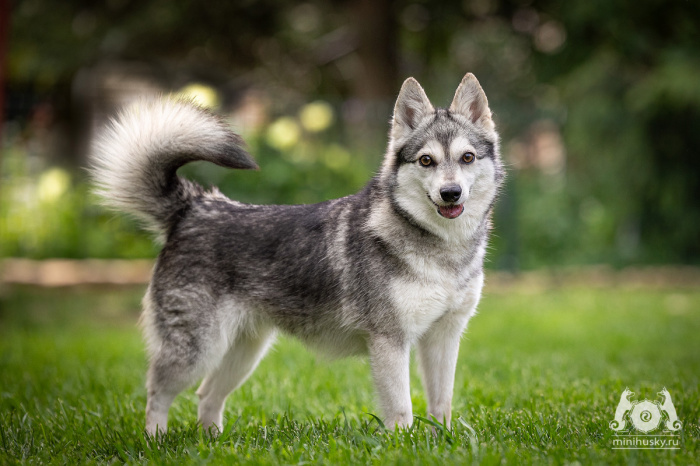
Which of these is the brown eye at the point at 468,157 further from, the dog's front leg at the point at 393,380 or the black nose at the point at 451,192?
the dog's front leg at the point at 393,380

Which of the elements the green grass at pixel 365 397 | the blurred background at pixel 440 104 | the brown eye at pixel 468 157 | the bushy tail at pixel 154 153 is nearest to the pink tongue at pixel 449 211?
the brown eye at pixel 468 157

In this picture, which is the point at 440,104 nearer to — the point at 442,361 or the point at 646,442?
the point at 442,361

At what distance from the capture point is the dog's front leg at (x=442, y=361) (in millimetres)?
3920

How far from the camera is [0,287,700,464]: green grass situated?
3352 mm

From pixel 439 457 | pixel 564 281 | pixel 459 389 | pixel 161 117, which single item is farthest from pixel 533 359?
pixel 564 281

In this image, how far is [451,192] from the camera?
3523mm

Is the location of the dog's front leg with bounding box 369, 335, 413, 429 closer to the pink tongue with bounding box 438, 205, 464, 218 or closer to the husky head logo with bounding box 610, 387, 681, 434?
the pink tongue with bounding box 438, 205, 464, 218

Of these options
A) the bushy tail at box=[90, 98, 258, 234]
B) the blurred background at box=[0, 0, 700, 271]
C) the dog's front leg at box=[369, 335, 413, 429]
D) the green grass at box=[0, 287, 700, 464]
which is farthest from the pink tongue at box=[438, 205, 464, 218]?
the blurred background at box=[0, 0, 700, 271]

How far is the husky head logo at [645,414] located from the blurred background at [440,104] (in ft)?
20.8

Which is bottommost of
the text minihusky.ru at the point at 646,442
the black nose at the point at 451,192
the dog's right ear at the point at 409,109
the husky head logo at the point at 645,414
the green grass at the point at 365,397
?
the green grass at the point at 365,397

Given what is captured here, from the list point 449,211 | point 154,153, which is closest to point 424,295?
point 449,211

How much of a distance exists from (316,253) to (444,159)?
3.02 feet

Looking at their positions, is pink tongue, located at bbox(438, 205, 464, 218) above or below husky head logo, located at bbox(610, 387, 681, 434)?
above
